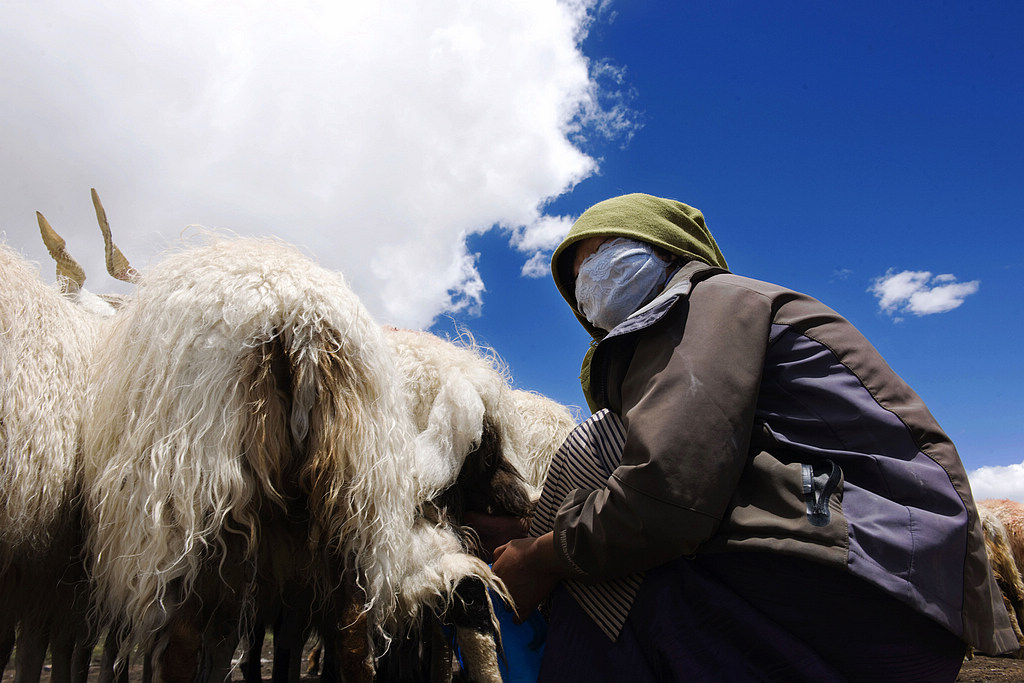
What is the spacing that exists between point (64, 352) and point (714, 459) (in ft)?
6.89

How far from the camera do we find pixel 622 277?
2004 millimetres

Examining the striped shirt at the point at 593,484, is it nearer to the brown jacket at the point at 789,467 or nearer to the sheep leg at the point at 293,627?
the brown jacket at the point at 789,467

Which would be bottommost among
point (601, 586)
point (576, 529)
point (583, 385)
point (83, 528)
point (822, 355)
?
point (601, 586)

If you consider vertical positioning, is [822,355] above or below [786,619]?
above

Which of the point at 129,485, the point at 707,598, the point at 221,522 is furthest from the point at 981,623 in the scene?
the point at 129,485

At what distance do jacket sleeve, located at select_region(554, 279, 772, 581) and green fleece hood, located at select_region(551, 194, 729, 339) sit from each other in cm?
40

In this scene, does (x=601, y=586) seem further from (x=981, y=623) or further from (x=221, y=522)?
(x=221, y=522)

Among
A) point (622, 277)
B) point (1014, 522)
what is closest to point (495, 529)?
point (622, 277)

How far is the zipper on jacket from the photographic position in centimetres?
140

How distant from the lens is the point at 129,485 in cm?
161

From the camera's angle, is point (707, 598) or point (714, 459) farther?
point (707, 598)

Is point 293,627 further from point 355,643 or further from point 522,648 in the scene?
point 522,648

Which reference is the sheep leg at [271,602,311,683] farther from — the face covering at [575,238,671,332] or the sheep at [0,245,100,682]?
the face covering at [575,238,671,332]

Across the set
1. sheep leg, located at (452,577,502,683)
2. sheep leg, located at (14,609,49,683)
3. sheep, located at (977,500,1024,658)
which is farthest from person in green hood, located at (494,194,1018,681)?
sheep, located at (977,500,1024,658)
